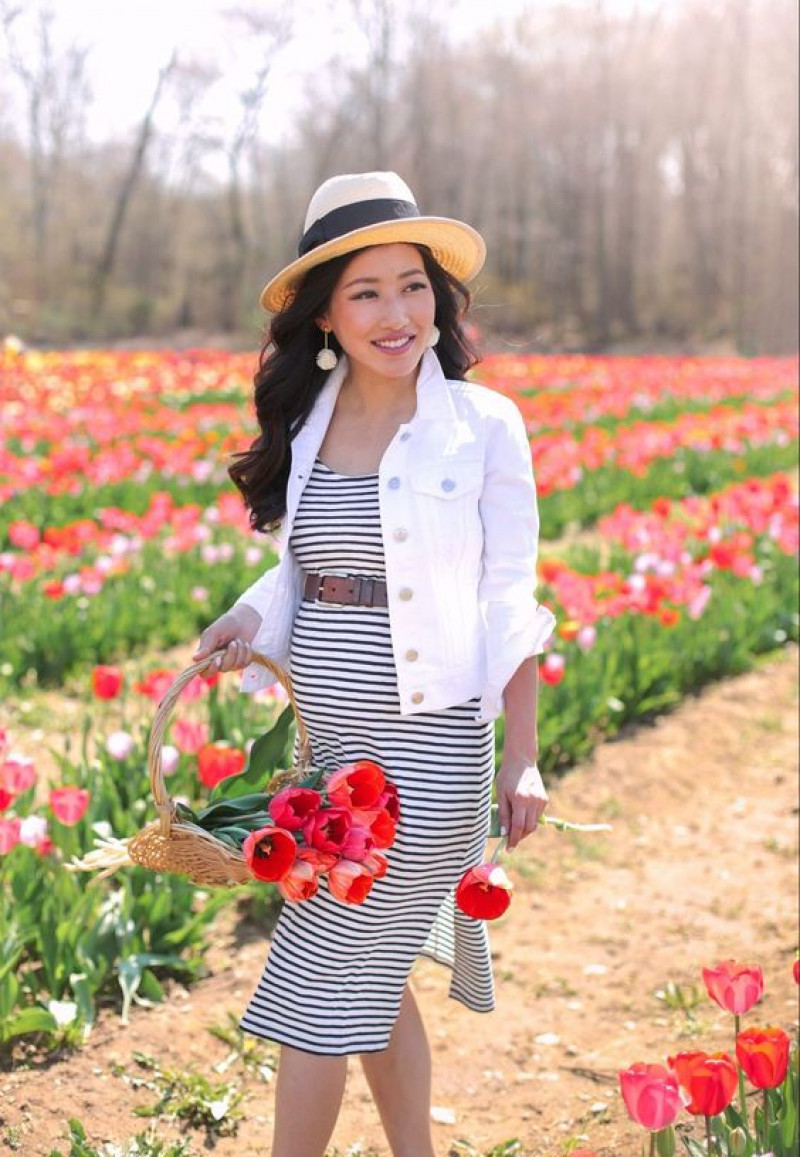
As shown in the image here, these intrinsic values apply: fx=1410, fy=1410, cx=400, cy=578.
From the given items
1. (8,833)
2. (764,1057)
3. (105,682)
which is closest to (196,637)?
(105,682)

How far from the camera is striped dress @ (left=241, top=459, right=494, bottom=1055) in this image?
1.91 meters

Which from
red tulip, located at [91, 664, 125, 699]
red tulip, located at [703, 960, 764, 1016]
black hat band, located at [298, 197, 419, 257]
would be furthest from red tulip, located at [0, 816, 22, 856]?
red tulip, located at [703, 960, 764, 1016]

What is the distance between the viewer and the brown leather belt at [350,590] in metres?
1.99

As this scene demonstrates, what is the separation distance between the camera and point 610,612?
4664 millimetres

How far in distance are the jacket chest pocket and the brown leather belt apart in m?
0.11

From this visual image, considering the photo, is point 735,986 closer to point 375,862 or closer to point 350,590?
point 375,862

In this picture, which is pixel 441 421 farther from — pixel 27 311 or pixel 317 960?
pixel 27 311

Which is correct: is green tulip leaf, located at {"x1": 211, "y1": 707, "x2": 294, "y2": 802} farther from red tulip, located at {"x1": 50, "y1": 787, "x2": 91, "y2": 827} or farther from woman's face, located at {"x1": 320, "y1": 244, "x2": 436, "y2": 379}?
red tulip, located at {"x1": 50, "y1": 787, "x2": 91, "y2": 827}

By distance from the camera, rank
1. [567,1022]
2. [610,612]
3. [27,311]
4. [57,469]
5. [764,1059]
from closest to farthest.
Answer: [764,1059] → [567,1022] → [610,612] → [57,469] → [27,311]

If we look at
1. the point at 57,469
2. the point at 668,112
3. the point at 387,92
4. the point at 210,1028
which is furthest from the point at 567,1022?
the point at 668,112

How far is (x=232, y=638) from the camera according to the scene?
2.09 m

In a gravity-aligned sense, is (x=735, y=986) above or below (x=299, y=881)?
below

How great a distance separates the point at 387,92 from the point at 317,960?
29210 millimetres

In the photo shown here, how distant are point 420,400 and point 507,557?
26cm
